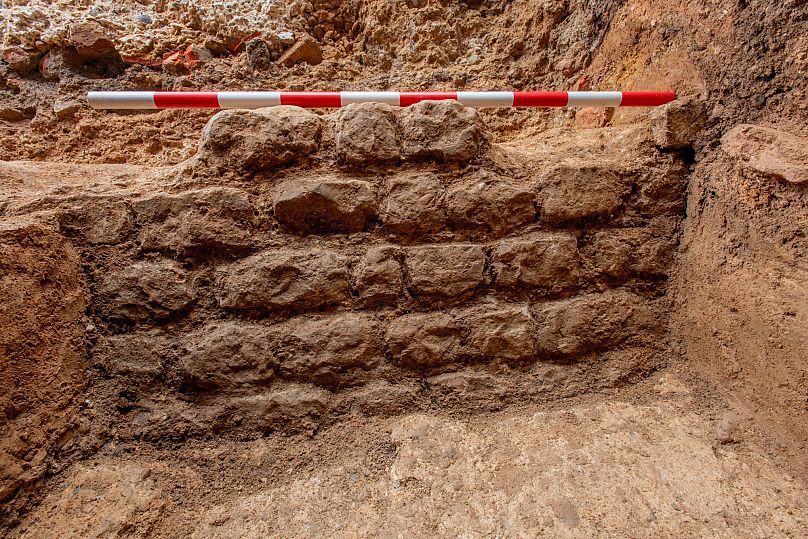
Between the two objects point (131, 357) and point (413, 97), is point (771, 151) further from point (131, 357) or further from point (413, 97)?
point (131, 357)

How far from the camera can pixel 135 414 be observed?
94 centimetres

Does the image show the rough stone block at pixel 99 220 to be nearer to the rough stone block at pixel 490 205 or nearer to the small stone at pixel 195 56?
the rough stone block at pixel 490 205

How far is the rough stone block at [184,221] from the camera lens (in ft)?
3.11

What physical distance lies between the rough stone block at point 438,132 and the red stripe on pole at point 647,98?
0.51m

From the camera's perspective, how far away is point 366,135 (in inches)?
39.8

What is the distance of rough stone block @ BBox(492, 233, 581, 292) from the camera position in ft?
3.45

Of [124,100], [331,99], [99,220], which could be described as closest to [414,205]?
[331,99]

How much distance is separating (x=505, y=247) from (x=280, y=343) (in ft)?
2.19

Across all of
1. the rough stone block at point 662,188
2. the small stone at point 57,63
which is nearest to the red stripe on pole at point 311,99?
the rough stone block at point 662,188

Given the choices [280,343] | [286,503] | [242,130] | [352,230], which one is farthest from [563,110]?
[286,503]

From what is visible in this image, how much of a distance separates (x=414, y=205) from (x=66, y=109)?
5.25 feet

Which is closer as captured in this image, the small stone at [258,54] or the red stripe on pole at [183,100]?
the red stripe on pole at [183,100]

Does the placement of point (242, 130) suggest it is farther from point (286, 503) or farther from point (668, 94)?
point (668, 94)

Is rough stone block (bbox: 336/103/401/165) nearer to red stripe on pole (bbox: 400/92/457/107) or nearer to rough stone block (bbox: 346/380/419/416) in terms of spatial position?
red stripe on pole (bbox: 400/92/457/107)
